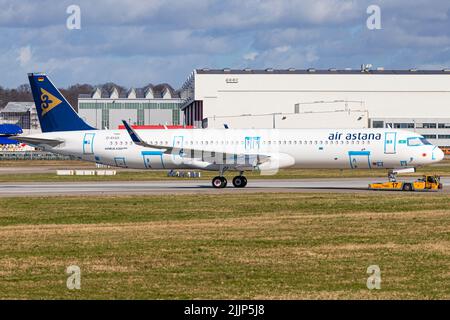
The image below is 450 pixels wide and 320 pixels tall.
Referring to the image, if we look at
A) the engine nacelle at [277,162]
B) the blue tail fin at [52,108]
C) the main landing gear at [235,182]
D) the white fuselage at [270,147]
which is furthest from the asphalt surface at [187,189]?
the blue tail fin at [52,108]

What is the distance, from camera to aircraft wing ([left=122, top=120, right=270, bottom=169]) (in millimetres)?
54125

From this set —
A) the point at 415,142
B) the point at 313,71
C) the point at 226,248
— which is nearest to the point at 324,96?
the point at 313,71

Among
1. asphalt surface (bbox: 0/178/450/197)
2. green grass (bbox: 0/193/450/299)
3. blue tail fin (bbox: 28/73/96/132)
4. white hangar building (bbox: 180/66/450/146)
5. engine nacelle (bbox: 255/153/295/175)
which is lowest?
green grass (bbox: 0/193/450/299)

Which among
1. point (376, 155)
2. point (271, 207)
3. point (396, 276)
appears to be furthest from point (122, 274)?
point (376, 155)

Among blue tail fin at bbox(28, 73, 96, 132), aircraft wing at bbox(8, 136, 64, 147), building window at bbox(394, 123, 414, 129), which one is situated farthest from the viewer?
building window at bbox(394, 123, 414, 129)

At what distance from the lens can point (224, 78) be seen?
147000 mm

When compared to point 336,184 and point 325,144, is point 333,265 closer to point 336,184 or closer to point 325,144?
point 325,144

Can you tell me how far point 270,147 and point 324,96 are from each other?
308 ft

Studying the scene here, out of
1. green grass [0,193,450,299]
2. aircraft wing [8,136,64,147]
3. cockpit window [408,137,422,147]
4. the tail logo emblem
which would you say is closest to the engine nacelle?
cockpit window [408,137,422,147]

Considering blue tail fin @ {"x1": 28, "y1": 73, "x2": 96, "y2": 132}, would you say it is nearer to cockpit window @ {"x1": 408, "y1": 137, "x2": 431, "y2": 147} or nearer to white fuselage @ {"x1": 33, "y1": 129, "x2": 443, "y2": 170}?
white fuselage @ {"x1": 33, "y1": 129, "x2": 443, "y2": 170}
